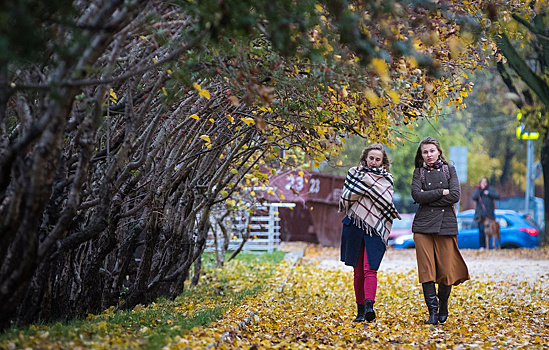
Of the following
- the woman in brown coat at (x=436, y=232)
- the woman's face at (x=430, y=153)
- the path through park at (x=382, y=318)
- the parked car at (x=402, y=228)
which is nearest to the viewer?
the path through park at (x=382, y=318)

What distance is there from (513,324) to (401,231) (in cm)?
1984

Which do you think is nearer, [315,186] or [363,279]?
[363,279]

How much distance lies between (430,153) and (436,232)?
852mm

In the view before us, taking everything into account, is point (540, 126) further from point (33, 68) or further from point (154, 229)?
point (33, 68)

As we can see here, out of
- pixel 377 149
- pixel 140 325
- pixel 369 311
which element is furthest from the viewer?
pixel 377 149

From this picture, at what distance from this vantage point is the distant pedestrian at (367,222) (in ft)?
22.8

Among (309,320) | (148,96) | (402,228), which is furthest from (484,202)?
(148,96)

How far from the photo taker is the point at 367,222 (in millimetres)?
7027

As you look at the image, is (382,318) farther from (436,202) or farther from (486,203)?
(486,203)

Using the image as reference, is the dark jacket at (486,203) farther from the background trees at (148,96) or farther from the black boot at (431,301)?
the black boot at (431,301)

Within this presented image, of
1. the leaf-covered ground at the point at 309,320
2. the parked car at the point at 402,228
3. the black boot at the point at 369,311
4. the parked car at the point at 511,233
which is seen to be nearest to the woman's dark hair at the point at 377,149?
the black boot at the point at 369,311

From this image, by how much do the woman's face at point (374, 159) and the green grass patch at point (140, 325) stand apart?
217 cm

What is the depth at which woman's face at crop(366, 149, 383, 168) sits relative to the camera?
7.23 meters

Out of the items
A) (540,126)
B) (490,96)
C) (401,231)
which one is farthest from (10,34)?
(490,96)
